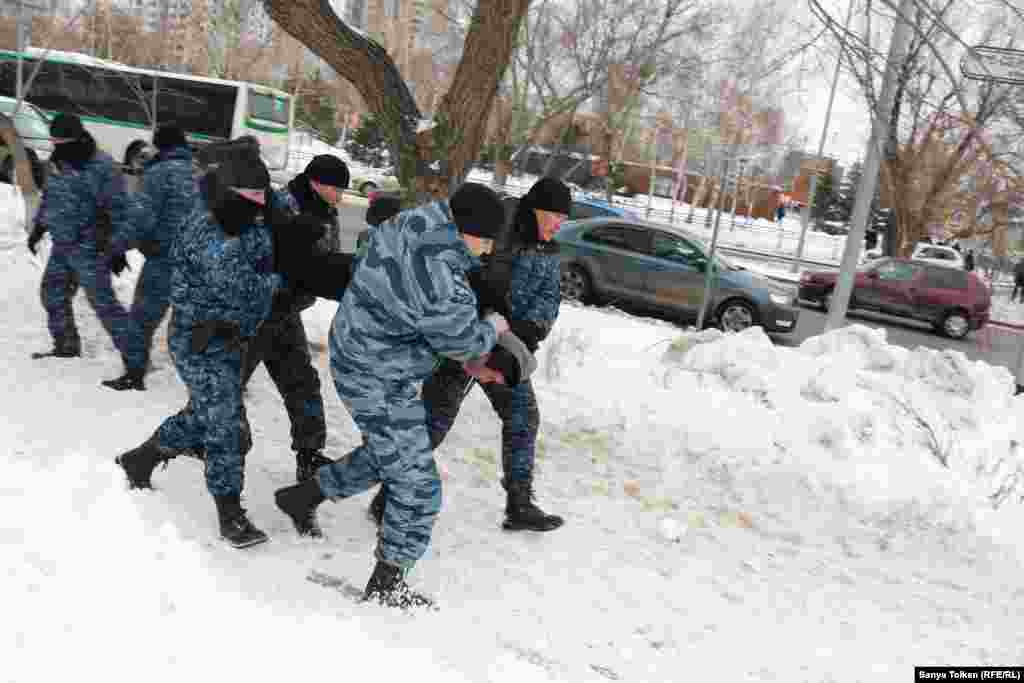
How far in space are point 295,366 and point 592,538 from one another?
168 centimetres

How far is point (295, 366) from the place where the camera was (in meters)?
4.12

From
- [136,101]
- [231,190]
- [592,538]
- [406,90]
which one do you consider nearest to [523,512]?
[592,538]

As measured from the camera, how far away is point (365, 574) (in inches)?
136

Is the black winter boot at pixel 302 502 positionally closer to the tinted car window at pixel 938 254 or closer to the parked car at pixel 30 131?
the parked car at pixel 30 131

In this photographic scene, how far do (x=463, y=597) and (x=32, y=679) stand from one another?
1.54 m

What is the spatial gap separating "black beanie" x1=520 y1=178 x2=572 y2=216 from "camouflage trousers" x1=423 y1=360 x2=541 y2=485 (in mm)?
818

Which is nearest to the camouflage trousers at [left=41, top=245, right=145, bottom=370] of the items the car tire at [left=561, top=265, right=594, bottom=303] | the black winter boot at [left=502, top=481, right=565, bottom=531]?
the black winter boot at [left=502, top=481, right=565, bottom=531]

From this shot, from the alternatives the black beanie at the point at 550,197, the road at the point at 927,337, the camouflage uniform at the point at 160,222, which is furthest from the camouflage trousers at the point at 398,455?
the road at the point at 927,337

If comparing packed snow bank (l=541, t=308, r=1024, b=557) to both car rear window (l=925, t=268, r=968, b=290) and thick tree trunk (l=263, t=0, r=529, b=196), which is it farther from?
car rear window (l=925, t=268, r=968, b=290)

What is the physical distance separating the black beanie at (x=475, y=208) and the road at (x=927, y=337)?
10759 mm

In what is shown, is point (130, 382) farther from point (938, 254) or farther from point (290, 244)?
point (938, 254)

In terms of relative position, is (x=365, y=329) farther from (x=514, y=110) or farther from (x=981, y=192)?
(x=514, y=110)

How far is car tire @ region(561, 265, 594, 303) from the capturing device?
40.9 feet

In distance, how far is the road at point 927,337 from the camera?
14648 mm
